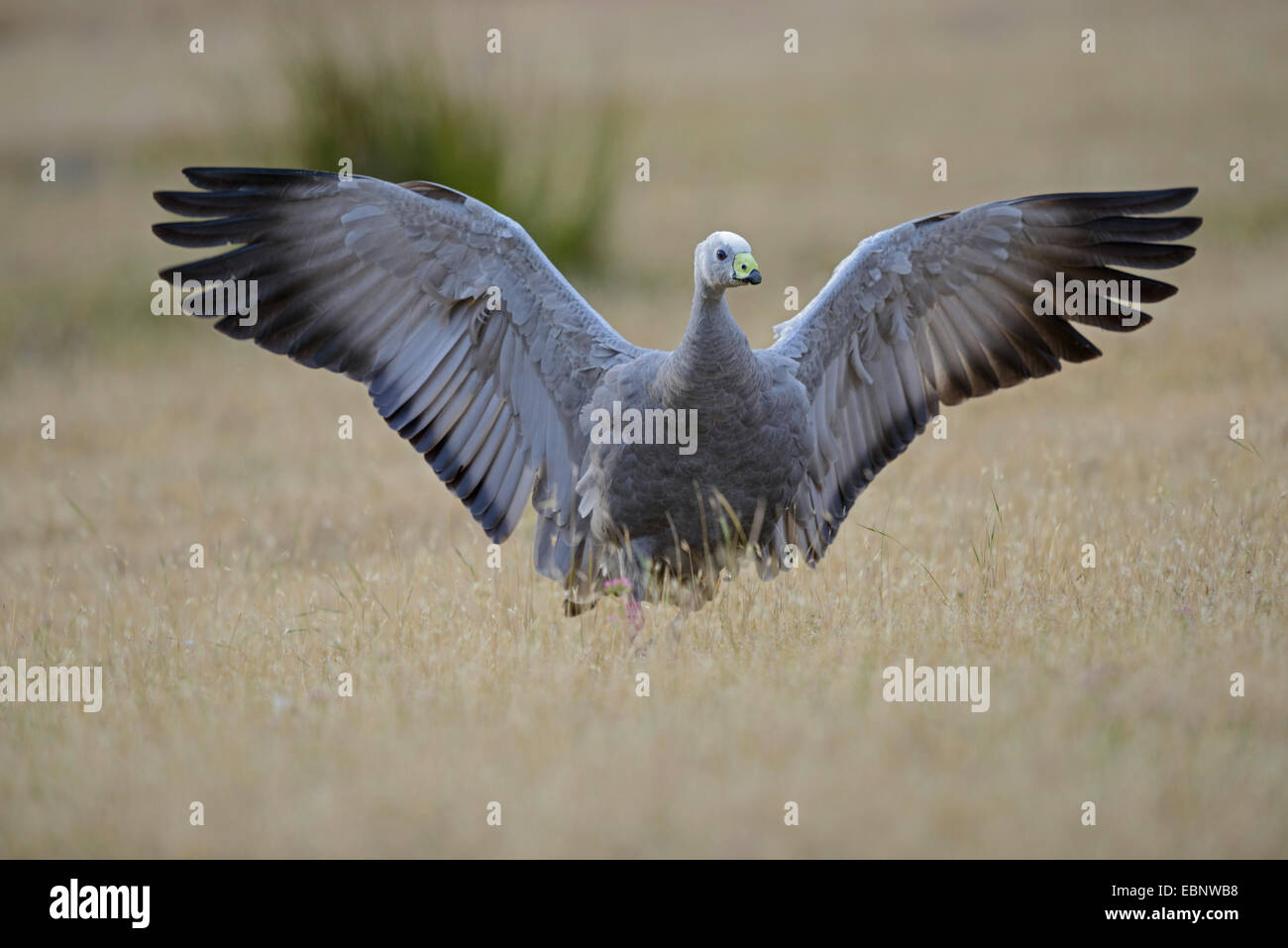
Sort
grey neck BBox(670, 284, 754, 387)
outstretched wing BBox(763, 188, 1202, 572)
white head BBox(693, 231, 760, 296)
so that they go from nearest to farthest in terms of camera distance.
A: white head BBox(693, 231, 760, 296)
grey neck BBox(670, 284, 754, 387)
outstretched wing BBox(763, 188, 1202, 572)

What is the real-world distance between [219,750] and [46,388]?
977 centimetres

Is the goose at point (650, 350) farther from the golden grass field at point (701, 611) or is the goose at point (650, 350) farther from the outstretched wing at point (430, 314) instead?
the golden grass field at point (701, 611)

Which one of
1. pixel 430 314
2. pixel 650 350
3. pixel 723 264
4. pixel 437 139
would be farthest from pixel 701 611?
pixel 437 139

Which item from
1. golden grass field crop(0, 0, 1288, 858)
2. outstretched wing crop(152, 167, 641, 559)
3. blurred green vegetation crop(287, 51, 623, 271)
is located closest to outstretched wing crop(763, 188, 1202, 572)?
golden grass field crop(0, 0, 1288, 858)

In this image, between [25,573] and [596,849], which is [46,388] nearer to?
[25,573]

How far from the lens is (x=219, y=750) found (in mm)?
4480

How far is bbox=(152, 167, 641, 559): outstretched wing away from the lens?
570cm

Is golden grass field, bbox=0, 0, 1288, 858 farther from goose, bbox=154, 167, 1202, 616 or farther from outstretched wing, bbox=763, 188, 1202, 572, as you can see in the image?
outstretched wing, bbox=763, 188, 1202, 572

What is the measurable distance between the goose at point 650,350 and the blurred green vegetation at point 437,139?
8.78 m

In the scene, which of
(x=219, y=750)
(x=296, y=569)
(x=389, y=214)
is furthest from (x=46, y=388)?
(x=219, y=750)

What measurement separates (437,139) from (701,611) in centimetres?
1015

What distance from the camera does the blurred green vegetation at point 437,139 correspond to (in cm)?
1482

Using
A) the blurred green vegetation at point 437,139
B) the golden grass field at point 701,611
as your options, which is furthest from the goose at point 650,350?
the blurred green vegetation at point 437,139

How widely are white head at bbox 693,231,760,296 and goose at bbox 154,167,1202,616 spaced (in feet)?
0.04
